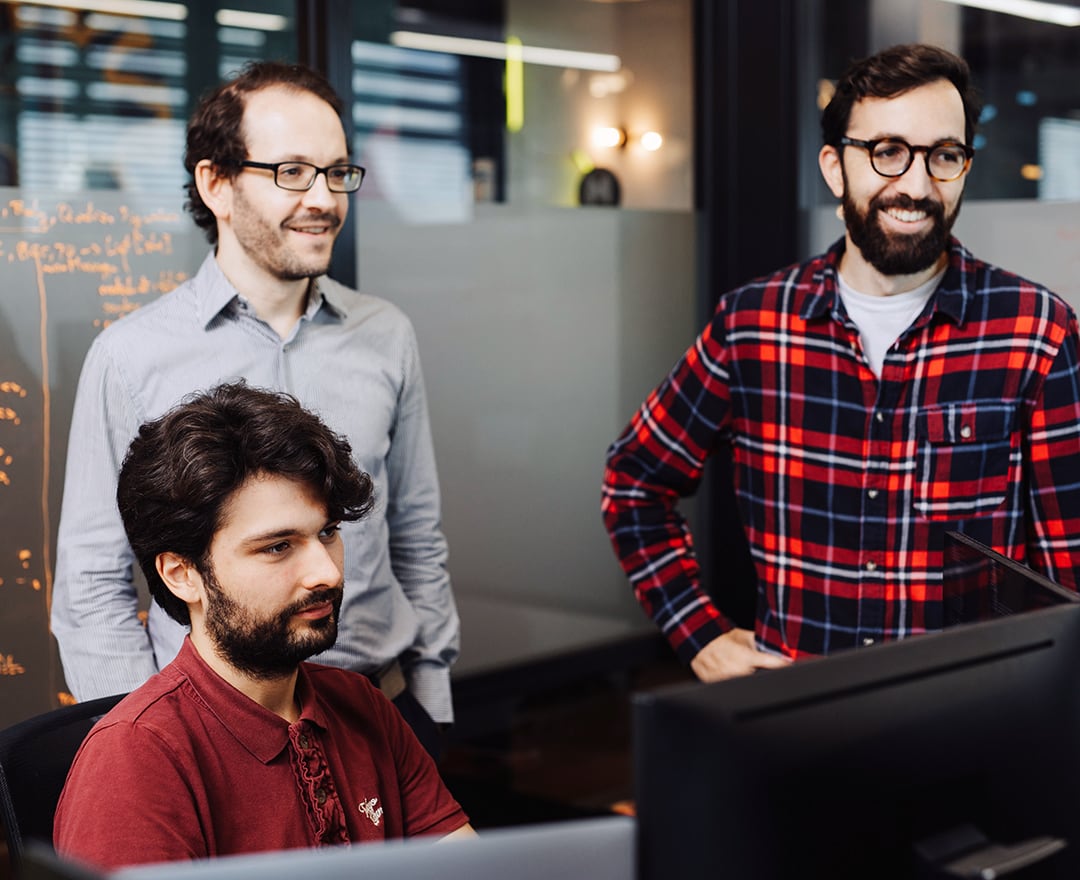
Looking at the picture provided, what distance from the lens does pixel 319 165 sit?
2.09m

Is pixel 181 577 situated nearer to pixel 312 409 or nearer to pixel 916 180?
pixel 312 409

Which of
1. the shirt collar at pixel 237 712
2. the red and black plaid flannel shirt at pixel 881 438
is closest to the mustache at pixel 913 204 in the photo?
the red and black plaid flannel shirt at pixel 881 438

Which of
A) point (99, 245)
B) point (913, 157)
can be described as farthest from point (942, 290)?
point (99, 245)

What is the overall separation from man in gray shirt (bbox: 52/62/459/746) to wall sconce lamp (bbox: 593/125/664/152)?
1505 millimetres

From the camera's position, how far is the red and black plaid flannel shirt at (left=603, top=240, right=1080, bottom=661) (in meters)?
2.07

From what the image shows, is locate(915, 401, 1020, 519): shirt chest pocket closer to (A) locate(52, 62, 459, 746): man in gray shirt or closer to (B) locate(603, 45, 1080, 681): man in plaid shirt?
(B) locate(603, 45, 1080, 681): man in plaid shirt

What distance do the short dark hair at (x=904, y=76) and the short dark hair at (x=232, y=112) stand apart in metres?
0.87

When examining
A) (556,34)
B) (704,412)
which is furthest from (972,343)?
(556,34)

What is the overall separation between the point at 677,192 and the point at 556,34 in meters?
0.61

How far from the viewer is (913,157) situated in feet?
6.79

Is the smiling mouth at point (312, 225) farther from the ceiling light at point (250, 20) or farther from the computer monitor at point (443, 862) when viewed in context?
the computer monitor at point (443, 862)

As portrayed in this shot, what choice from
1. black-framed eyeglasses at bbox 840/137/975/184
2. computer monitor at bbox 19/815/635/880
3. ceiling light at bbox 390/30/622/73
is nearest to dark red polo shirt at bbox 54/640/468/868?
computer monitor at bbox 19/815/635/880

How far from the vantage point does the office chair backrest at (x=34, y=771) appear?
4.74 feet

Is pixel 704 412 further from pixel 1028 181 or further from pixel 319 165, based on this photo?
Result: pixel 1028 181
